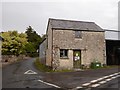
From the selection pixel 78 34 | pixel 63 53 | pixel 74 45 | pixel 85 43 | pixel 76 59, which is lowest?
pixel 76 59

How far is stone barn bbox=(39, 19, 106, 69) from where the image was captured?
1063 inches

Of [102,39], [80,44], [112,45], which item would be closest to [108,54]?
[112,45]

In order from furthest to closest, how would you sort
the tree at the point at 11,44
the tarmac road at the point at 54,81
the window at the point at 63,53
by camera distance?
the tree at the point at 11,44 → the window at the point at 63,53 → the tarmac road at the point at 54,81

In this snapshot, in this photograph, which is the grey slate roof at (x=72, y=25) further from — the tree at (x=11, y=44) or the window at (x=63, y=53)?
the tree at (x=11, y=44)

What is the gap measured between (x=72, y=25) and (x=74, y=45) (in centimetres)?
298

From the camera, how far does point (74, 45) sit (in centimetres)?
2783

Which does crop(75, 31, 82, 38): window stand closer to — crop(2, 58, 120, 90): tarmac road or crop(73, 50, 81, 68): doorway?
crop(73, 50, 81, 68): doorway

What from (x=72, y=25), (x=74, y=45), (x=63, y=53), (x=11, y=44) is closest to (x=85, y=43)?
(x=74, y=45)

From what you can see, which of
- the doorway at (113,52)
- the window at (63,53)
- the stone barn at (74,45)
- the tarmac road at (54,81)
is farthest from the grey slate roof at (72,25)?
the tarmac road at (54,81)

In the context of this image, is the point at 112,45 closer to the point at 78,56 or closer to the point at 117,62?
the point at 117,62

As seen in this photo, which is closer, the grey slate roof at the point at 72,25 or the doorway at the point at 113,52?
the grey slate roof at the point at 72,25

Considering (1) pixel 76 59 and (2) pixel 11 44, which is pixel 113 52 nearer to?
(1) pixel 76 59

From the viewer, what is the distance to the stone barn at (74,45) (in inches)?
1063

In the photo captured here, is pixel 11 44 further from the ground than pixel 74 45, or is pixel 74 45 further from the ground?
pixel 11 44
